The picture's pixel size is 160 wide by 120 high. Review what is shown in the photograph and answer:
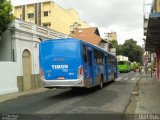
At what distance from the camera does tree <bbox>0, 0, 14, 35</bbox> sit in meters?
21.7

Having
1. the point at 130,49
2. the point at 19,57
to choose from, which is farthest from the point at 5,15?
→ the point at 130,49

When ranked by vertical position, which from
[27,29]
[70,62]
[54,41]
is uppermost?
[27,29]

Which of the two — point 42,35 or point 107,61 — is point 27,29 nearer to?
point 42,35

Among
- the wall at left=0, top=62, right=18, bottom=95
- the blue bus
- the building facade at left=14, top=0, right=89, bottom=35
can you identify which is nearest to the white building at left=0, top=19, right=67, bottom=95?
the wall at left=0, top=62, right=18, bottom=95

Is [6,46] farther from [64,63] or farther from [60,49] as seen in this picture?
[64,63]

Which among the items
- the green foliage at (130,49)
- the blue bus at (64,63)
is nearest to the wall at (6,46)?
the blue bus at (64,63)

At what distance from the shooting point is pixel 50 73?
53.3 ft

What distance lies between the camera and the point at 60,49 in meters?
16.2

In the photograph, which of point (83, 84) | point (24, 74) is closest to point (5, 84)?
point (24, 74)

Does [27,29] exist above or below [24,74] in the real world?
above

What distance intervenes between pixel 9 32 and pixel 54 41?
7927mm

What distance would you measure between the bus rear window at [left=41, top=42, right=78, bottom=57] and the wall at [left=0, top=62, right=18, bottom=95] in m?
5.04

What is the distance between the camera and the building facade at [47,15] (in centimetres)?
5128

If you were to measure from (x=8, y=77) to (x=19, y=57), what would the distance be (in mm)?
2855
